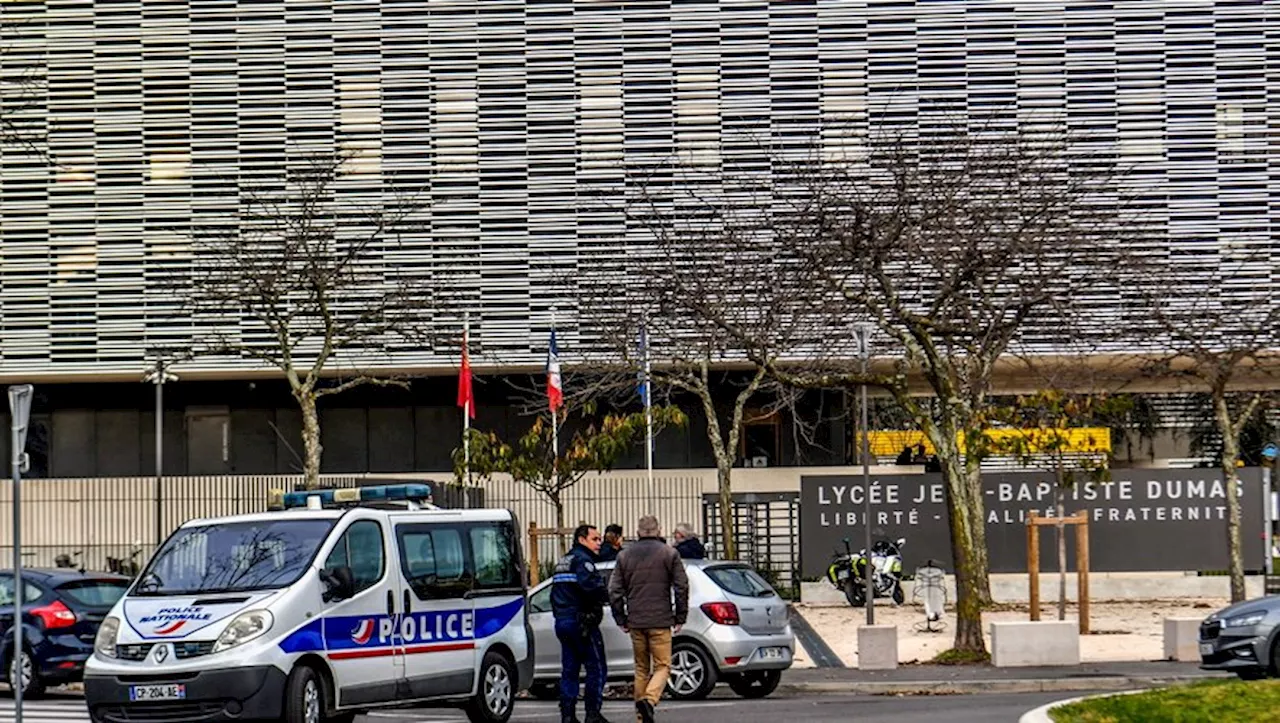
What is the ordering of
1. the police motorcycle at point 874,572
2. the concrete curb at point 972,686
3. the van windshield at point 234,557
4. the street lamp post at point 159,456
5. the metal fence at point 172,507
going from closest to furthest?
the van windshield at point 234,557, the concrete curb at point 972,686, the police motorcycle at point 874,572, the street lamp post at point 159,456, the metal fence at point 172,507

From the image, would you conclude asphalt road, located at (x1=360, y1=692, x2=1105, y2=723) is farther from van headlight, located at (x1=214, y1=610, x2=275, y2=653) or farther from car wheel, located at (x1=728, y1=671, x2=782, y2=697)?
van headlight, located at (x1=214, y1=610, x2=275, y2=653)

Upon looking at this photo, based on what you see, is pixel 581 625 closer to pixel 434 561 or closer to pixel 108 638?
pixel 434 561

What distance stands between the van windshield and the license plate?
3.07 feet

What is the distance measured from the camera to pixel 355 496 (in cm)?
1747

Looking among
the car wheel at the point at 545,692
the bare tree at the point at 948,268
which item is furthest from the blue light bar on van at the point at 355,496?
the bare tree at the point at 948,268

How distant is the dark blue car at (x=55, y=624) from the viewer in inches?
900

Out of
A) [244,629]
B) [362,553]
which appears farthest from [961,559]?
[244,629]

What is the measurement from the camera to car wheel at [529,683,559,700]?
22.4m

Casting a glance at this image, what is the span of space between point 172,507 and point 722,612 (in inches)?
1018

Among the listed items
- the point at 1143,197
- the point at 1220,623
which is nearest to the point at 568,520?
the point at 1143,197

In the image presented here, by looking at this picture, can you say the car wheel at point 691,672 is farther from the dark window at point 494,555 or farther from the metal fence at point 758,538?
the metal fence at point 758,538

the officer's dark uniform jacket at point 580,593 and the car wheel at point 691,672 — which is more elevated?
the officer's dark uniform jacket at point 580,593

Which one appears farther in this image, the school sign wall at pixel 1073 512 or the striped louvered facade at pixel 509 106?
the striped louvered facade at pixel 509 106

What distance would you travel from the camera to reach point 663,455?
59156 mm
